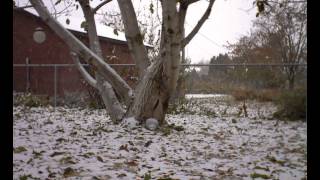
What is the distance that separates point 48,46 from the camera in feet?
53.5

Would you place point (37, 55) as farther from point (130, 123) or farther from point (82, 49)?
point (130, 123)

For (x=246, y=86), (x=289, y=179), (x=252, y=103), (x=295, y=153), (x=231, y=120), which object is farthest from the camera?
(x=246, y=86)

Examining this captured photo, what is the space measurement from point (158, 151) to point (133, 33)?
2.90 meters

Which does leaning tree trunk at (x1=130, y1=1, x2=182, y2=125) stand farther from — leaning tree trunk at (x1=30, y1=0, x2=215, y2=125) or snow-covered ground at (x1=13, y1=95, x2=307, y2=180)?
snow-covered ground at (x1=13, y1=95, x2=307, y2=180)

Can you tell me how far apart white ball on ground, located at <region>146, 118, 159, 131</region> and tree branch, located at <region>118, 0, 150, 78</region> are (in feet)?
3.16

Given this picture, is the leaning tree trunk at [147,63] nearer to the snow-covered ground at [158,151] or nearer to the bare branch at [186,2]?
the bare branch at [186,2]

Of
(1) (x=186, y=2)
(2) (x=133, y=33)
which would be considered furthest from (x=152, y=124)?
(1) (x=186, y=2)

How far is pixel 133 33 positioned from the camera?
7.09 m

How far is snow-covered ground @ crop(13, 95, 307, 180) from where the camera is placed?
391 centimetres

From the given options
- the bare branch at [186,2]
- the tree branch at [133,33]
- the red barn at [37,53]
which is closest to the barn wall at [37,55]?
the red barn at [37,53]

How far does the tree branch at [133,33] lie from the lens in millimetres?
7034
